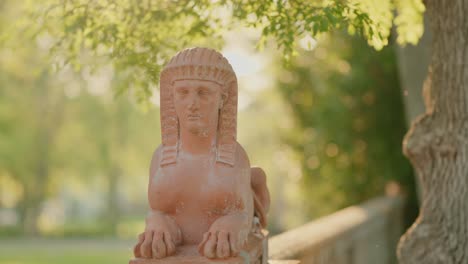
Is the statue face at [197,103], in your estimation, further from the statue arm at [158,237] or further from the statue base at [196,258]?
the statue base at [196,258]

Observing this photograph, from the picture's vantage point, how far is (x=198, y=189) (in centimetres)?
429

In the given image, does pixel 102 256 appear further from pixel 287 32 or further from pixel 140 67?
pixel 287 32

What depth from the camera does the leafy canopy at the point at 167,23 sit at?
5969 millimetres

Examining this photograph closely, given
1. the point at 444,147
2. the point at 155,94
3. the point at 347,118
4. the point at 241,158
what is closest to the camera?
the point at 241,158

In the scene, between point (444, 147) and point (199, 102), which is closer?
point (199, 102)

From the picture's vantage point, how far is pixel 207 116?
14.2 feet

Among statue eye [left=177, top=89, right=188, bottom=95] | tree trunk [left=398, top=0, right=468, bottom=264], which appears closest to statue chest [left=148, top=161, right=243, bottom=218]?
statue eye [left=177, top=89, right=188, bottom=95]

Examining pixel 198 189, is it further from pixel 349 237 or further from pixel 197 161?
pixel 349 237

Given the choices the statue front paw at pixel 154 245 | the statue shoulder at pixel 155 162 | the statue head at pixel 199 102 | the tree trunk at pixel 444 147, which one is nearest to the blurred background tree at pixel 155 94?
the tree trunk at pixel 444 147

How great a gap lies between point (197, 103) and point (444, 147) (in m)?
3.60

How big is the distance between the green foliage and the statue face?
1163 centimetres

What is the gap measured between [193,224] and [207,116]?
0.67 metres

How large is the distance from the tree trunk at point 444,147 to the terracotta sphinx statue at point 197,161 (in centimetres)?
328

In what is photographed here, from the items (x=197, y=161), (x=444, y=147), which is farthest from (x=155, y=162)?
(x=444, y=147)
